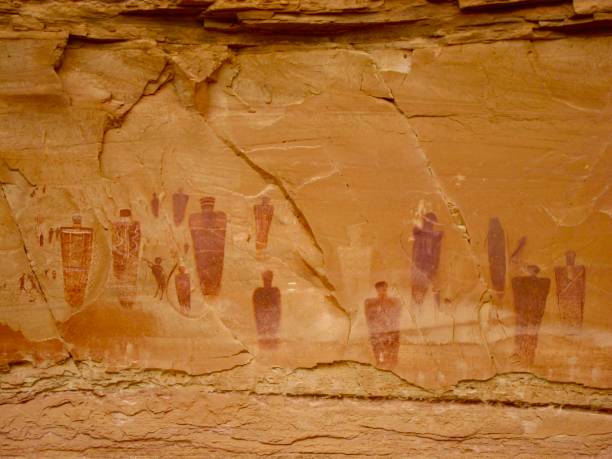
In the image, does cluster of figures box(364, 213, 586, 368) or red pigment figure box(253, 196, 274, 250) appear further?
red pigment figure box(253, 196, 274, 250)

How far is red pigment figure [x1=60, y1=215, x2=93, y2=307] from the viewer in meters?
2.98

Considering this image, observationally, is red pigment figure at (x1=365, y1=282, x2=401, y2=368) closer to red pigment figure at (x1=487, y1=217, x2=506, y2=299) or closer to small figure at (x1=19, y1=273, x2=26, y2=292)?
red pigment figure at (x1=487, y1=217, x2=506, y2=299)

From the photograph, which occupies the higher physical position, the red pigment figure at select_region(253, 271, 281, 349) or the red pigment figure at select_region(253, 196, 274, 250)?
the red pigment figure at select_region(253, 196, 274, 250)

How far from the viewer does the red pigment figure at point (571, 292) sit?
109 inches

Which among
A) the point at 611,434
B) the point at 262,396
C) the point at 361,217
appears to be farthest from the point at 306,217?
the point at 611,434

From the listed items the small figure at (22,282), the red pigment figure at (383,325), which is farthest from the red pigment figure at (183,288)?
the red pigment figure at (383,325)

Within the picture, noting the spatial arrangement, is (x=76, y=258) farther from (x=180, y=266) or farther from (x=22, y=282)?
(x=180, y=266)

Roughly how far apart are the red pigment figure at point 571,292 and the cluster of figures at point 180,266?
1.23 metres

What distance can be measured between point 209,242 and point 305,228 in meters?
0.44

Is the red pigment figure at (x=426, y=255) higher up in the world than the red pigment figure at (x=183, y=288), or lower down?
→ higher up

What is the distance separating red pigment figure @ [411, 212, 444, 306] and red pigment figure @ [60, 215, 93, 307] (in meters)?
1.50

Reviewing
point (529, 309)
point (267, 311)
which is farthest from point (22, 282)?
point (529, 309)

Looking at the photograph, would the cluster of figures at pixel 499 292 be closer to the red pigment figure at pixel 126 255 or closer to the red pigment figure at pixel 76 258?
the red pigment figure at pixel 126 255

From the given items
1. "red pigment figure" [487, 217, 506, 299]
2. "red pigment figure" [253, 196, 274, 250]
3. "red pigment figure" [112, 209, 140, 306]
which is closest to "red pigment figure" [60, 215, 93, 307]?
"red pigment figure" [112, 209, 140, 306]
